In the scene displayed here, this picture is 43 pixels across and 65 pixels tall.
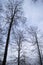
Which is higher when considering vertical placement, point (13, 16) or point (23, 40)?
point (13, 16)

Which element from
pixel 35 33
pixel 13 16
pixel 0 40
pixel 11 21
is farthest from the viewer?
pixel 35 33

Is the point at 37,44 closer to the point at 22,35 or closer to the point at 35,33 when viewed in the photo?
the point at 35,33

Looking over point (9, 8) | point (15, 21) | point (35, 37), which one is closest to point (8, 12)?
A: point (9, 8)

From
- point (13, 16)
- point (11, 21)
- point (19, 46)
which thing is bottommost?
point (19, 46)

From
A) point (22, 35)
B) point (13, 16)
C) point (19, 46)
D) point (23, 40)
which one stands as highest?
point (13, 16)

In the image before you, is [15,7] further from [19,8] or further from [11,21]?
[11,21]

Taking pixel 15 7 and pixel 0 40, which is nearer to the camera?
pixel 15 7

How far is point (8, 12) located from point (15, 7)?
126 centimetres

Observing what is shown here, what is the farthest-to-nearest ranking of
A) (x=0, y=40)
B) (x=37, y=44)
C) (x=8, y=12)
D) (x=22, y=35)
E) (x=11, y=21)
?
(x=22, y=35)
(x=37, y=44)
(x=0, y=40)
(x=8, y=12)
(x=11, y=21)

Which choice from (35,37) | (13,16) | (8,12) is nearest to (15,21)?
(13,16)

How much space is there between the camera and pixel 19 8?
37.7 feet

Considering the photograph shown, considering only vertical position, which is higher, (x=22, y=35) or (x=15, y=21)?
(x=15, y=21)

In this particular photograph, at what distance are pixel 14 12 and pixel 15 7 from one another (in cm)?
107

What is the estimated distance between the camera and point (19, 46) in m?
16.3
